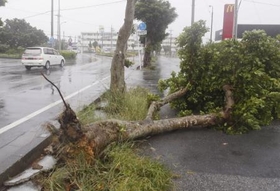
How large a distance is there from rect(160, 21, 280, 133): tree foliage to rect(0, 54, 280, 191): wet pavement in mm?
402

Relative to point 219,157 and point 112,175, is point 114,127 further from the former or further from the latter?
point 219,157

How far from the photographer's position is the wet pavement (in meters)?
3.51

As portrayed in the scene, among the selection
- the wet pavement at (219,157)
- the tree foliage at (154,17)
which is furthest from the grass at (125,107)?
the tree foliage at (154,17)

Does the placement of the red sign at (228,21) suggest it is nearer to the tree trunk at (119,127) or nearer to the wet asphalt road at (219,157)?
the tree trunk at (119,127)

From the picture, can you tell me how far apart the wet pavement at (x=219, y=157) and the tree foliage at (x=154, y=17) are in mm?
15793

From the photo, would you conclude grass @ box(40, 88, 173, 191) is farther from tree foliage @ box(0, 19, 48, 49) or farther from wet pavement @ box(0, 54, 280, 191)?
tree foliage @ box(0, 19, 48, 49)

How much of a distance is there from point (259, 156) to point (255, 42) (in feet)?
8.61

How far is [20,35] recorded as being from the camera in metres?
39.0

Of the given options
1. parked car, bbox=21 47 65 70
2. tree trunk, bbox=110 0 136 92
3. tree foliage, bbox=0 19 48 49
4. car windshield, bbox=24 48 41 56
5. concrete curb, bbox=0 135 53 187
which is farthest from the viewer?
tree foliage, bbox=0 19 48 49

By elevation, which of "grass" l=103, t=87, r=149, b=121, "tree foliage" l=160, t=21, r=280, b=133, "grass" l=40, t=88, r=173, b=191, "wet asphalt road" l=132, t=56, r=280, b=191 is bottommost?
"wet asphalt road" l=132, t=56, r=280, b=191

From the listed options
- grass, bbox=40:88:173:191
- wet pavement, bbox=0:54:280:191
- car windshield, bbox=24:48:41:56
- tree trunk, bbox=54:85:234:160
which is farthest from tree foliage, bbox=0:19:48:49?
grass, bbox=40:88:173:191

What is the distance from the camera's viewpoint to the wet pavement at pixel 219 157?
11.5 ft

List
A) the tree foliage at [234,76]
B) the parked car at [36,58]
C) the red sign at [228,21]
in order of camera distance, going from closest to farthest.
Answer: the tree foliage at [234,76], the parked car at [36,58], the red sign at [228,21]

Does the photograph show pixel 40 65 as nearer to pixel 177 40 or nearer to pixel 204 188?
pixel 177 40
